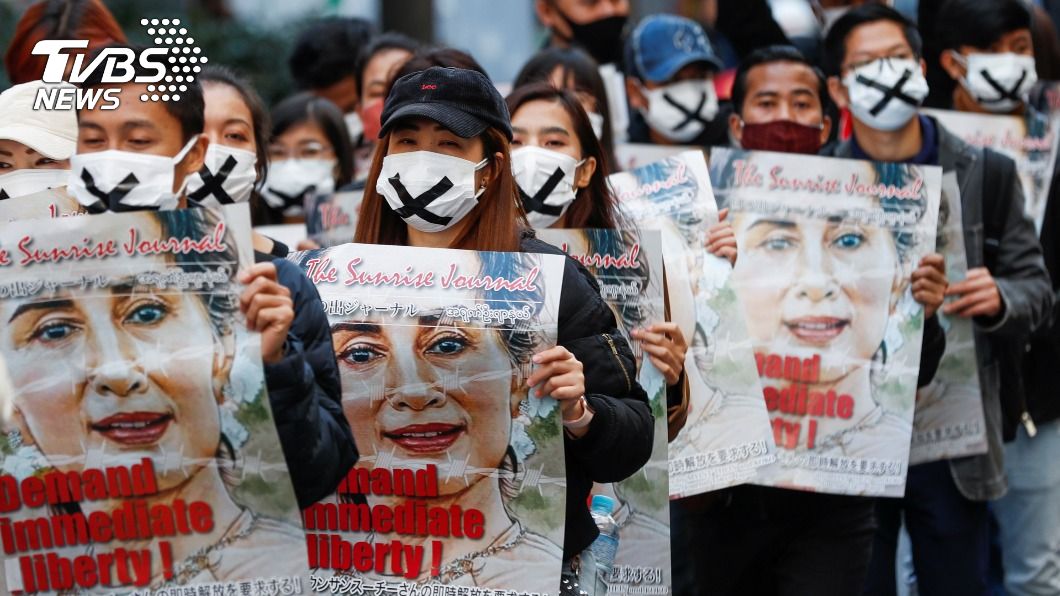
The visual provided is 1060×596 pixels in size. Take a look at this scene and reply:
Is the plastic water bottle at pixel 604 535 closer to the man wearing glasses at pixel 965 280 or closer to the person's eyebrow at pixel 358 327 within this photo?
the person's eyebrow at pixel 358 327

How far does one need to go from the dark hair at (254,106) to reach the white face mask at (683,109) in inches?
76.6

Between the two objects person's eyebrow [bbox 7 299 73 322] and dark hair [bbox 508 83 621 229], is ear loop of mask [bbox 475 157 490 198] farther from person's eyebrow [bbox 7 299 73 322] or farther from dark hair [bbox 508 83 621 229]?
person's eyebrow [bbox 7 299 73 322]

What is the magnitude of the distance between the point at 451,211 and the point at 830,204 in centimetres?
169

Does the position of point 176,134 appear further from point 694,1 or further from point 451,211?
point 694,1

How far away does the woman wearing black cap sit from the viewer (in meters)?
3.72

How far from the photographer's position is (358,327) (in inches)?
144

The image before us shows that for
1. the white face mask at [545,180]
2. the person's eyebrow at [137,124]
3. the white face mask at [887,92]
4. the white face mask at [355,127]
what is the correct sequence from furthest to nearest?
the white face mask at [355,127], the white face mask at [887,92], the white face mask at [545,180], the person's eyebrow at [137,124]

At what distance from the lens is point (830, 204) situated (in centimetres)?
507

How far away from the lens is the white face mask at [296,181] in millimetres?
6547

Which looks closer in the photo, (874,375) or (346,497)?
(346,497)

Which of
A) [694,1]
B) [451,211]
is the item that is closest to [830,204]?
[451,211]

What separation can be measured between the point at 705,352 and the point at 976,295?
1.10 m

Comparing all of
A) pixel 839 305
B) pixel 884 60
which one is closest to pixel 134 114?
pixel 839 305

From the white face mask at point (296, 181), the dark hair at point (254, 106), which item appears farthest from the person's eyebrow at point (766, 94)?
the white face mask at point (296, 181)
